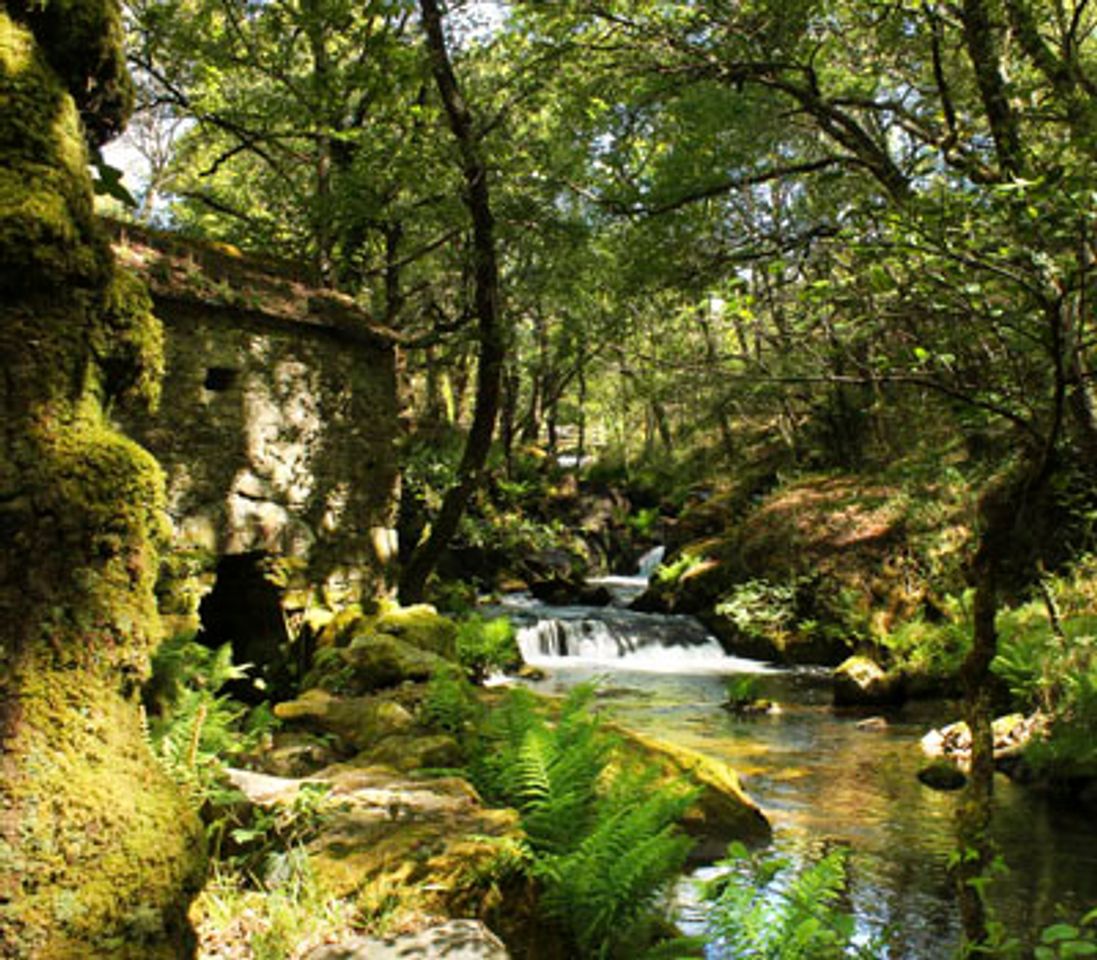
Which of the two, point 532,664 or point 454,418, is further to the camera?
point 454,418

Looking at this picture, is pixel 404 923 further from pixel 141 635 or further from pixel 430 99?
pixel 430 99

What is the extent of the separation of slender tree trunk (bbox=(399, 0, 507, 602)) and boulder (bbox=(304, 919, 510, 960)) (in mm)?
8272

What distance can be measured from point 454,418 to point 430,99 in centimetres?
1632

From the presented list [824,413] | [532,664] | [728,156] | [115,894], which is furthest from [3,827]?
[824,413]

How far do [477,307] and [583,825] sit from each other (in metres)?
8.19

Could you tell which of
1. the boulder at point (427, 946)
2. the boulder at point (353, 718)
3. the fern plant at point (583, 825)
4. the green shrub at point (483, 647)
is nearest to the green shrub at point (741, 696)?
the green shrub at point (483, 647)

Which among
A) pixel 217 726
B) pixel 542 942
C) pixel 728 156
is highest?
pixel 728 156

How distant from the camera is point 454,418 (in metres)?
29.1

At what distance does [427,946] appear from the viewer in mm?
2812

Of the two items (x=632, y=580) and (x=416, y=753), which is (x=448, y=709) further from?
(x=632, y=580)

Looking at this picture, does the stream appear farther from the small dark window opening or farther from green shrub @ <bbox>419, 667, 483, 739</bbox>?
the small dark window opening

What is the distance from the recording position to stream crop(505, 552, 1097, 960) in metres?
5.30

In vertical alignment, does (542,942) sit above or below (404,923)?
below

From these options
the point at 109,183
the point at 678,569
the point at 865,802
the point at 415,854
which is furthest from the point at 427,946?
the point at 678,569
